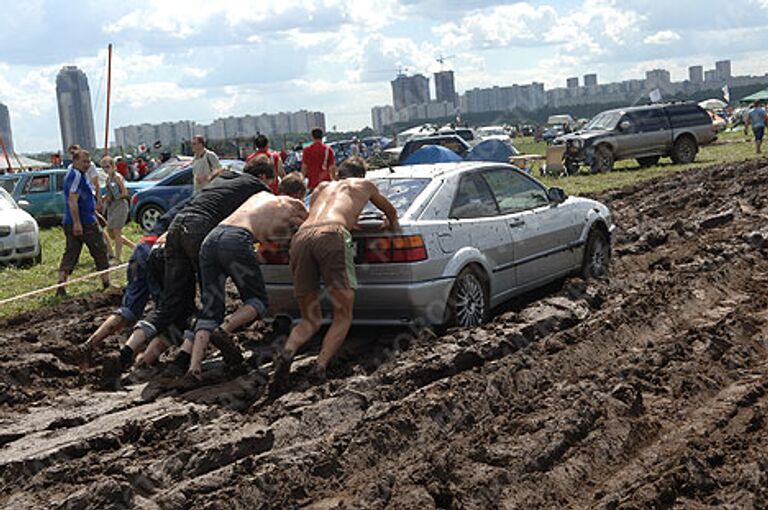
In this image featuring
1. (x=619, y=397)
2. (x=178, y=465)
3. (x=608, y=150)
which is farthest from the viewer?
(x=608, y=150)

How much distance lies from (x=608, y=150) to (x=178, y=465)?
2437cm

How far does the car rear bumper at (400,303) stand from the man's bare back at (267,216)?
2.20 feet

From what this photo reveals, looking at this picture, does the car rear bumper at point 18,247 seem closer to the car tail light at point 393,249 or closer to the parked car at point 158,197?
the parked car at point 158,197

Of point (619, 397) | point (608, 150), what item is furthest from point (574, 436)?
point (608, 150)

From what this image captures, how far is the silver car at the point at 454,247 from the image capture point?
8398mm

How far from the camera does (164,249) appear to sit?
8656mm

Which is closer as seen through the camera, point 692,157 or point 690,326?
point 690,326

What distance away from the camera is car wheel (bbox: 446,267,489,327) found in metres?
8.64

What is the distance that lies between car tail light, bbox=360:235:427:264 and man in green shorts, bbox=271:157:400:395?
128 mm

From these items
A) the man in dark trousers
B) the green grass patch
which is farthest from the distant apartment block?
the man in dark trousers

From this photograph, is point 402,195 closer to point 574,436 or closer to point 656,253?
point 574,436

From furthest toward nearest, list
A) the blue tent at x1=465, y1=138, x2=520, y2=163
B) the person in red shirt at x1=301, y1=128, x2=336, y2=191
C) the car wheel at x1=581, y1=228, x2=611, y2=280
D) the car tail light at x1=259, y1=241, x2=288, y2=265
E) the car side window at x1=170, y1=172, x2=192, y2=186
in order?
1. the blue tent at x1=465, y1=138, x2=520, y2=163
2. the car side window at x1=170, y1=172, x2=192, y2=186
3. the person in red shirt at x1=301, y1=128, x2=336, y2=191
4. the car wheel at x1=581, y1=228, x2=611, y2=280
5. the car tail light at x1=259, y1=241, x2=288, y2=265

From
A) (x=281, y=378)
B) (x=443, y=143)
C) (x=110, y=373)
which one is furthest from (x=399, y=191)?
(x=443, y=143)

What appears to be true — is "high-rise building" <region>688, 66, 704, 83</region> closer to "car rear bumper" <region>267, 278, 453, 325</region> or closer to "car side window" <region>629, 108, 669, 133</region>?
"car side window" <region>629, 108, 669, 133</region>
